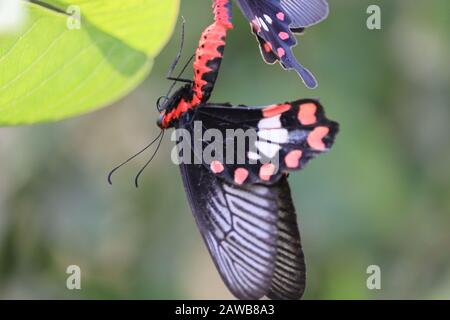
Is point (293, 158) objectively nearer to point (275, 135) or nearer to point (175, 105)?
point (275, 135)

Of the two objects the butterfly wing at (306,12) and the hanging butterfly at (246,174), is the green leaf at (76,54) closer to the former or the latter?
the hanging butterfly at (246,174)

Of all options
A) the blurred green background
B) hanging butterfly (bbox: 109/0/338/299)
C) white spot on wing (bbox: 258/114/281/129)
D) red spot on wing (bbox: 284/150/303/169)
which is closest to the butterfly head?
hanging butterfly (bbox: 109/0/338/299)

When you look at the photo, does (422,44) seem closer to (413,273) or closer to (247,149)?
(413,273)

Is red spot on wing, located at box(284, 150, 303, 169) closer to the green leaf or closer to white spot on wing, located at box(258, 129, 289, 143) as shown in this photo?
white spot on wing, located at box(258, 129, 289, 143)

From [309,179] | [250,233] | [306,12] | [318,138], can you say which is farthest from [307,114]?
[309,179]

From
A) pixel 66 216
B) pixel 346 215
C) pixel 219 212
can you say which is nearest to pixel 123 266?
pixel 66 216

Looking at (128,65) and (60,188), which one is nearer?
(128,65)

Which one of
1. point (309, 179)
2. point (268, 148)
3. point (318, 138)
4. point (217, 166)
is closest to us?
point (318, 138)
